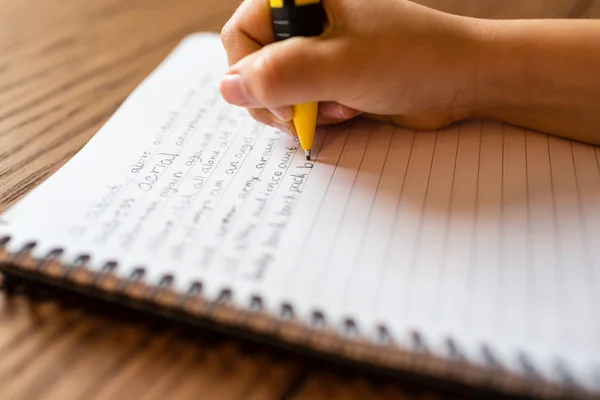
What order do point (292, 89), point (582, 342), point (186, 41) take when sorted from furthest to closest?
1. point (186, 41)
2. point (292, 89)
3. point (582, 342)

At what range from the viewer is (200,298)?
34cm

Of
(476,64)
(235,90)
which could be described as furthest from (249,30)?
(476,64)

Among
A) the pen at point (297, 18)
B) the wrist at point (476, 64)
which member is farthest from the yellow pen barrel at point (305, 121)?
the wrist at point (476, 64)

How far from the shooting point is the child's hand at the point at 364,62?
0.41 metres

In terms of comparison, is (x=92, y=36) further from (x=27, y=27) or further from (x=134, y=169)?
(x=134, y=169)

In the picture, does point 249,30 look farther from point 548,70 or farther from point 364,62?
point 548,70

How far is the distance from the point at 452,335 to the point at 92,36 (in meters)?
0.65

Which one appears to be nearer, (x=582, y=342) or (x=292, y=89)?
(x=582, y=342)

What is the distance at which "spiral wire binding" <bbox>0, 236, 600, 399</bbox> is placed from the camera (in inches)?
11.3

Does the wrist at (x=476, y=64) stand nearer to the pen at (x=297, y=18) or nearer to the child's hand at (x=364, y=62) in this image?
the child's hand at (x=364, y=62)

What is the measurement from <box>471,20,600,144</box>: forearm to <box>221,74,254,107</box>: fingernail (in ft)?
0.63

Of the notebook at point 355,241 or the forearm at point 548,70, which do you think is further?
the forearm at point 548,70

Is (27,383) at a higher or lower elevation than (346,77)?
lower

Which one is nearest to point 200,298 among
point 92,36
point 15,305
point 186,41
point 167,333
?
point 167,333
